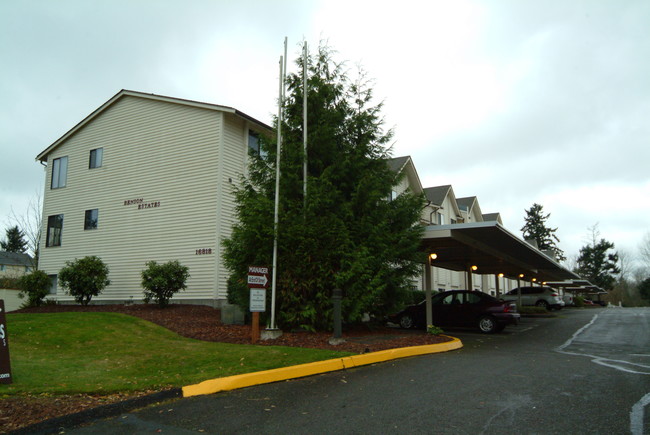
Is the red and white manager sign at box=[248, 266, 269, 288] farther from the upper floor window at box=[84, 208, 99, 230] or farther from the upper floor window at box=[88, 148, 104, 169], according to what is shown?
the upper floor window at box=[88, 148, 104, 169]

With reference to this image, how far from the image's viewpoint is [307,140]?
553 inches

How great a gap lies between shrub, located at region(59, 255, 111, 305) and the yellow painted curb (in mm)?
13902

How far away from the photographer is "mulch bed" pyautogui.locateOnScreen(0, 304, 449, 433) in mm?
5750

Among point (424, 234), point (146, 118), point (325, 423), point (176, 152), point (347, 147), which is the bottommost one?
point (325, 423)

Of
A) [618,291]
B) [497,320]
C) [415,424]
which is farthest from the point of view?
[618,291]

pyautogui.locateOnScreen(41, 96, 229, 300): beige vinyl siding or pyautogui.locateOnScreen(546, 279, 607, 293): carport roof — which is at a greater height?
pyautogui.locateOnScreen(41, 96, 229, 300): beige vinyl siding

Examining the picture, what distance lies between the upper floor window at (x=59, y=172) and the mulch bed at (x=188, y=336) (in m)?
7.77

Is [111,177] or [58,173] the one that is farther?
[58,173]

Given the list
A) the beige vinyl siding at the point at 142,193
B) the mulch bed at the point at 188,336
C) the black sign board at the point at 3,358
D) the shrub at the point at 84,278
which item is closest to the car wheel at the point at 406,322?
the mulch bed at the point at 188,336

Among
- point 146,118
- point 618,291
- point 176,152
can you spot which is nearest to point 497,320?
point 176,152

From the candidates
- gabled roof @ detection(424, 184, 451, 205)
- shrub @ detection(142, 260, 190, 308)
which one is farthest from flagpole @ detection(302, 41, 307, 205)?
gabled roof @ detection(424, 184, 451, 205)

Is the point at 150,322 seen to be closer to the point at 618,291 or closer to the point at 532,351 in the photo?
the point at 532,351

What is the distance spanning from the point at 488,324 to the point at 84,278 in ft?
50.5

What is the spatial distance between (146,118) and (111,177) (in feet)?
10.7
